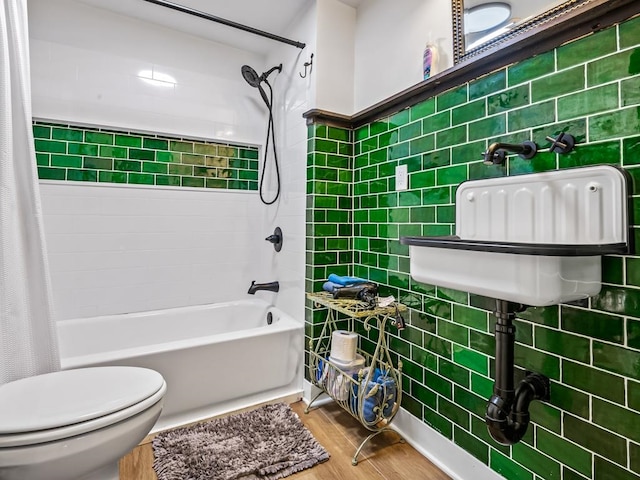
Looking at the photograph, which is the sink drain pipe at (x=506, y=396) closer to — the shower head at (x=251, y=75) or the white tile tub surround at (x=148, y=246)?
the white tile tub surround at (x=148, y=246)

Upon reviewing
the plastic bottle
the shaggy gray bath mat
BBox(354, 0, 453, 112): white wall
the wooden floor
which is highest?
BBox(354, 0, 453, 112): white wall

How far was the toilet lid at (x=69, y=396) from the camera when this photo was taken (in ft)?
3.23

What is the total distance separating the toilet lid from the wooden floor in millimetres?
482

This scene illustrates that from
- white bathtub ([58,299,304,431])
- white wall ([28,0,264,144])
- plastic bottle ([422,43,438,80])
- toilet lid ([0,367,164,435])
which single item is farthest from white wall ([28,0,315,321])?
toilet lid ([0,367,164,435])

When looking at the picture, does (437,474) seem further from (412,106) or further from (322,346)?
(412,106)

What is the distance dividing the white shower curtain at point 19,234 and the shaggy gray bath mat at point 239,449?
642 mm

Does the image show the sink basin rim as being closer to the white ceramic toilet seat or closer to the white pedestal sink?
the white pedestal sink

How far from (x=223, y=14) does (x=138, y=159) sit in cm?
114

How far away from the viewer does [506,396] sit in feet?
3.45

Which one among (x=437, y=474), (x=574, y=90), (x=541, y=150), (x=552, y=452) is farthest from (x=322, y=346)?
(x=574, y=90)

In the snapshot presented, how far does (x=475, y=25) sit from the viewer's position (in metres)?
1.35

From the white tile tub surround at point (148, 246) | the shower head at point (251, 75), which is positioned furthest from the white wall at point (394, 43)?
the white tile tub surround at point (148, 246)

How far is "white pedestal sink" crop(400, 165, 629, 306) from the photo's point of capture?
32.7 inches

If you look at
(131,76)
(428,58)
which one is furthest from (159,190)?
(428,58)
